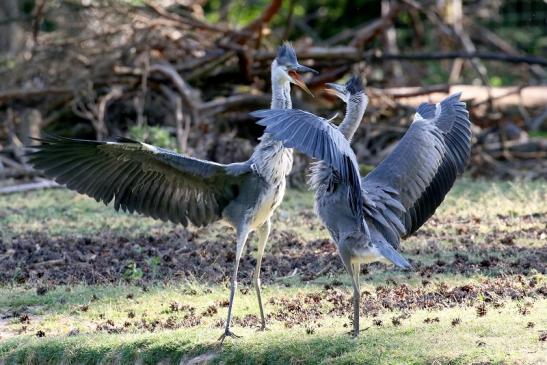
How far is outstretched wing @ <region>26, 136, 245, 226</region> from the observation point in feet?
21.6

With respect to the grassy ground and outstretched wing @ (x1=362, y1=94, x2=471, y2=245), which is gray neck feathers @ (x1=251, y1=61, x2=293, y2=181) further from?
the grassy ground

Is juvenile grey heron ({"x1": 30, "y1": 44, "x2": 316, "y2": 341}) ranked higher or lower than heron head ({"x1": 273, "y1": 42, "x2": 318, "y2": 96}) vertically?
lower

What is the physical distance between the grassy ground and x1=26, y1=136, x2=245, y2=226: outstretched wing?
0.84 m

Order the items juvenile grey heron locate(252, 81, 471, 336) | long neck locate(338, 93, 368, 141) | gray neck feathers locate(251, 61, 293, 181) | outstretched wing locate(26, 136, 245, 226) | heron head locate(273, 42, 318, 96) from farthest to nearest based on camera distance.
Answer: heron head locate(273, 42, 318, 96), gray neck feathers locate(251, 61, 293, 181), outstretched wing locate(26, 136, 245, 226), long neck locate(338, 93, 368, 141), juvenile grey heron locate(252, 81, 471, 336)

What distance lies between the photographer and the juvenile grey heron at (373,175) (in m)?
5.70

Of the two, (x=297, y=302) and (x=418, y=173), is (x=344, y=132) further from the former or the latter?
(x=297, y=302)

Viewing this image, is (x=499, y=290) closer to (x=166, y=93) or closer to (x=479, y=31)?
(x=166, y=93)

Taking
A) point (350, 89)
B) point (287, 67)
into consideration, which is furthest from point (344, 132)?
point (287, 67)

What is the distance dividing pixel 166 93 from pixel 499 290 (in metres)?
7.91

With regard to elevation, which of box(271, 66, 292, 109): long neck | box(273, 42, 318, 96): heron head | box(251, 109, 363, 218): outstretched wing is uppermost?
box(273, 42, 318, 96): heron head

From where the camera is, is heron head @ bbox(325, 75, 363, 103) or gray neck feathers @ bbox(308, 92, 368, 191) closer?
gray neck feathers @ bbox(308, 92, 368, 191)

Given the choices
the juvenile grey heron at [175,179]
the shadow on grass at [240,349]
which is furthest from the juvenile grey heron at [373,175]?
the juvenile grey heron at [175,179]

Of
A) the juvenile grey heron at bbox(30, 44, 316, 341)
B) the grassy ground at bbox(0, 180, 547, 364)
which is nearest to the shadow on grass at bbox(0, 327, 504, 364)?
the grassy ground at bbox(0, 180, 547, 364)

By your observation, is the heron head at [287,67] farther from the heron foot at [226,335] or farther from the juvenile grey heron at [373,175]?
the heron foot at [226,335]
